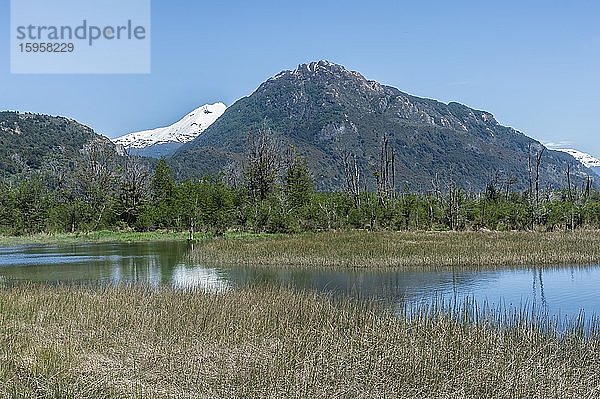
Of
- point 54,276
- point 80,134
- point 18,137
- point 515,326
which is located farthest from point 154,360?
point 80,134

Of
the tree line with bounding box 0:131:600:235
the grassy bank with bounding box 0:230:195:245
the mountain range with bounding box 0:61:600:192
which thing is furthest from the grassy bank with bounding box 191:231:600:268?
the mountain range with bounding box 0:61:600:192

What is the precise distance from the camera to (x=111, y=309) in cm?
1310

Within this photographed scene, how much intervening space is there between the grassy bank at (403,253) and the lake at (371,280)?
1.43 metres

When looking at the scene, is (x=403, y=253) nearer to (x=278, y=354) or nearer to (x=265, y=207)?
(x=278, y=354)

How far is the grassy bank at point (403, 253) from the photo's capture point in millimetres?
25547

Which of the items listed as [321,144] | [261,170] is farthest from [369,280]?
[321,144]

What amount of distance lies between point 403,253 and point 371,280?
16.2ft

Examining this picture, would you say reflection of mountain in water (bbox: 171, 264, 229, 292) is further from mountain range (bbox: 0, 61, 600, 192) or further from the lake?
mountain range (bbox: 0, 61, 600, 192)

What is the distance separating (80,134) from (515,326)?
136 meters

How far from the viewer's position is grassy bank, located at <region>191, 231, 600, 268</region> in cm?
2555

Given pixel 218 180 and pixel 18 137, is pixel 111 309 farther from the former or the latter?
pixel 18 137

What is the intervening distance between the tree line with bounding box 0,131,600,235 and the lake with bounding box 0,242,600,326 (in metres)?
16.3

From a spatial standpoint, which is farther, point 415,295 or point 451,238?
point 451,238

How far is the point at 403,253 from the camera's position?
2639 cm
